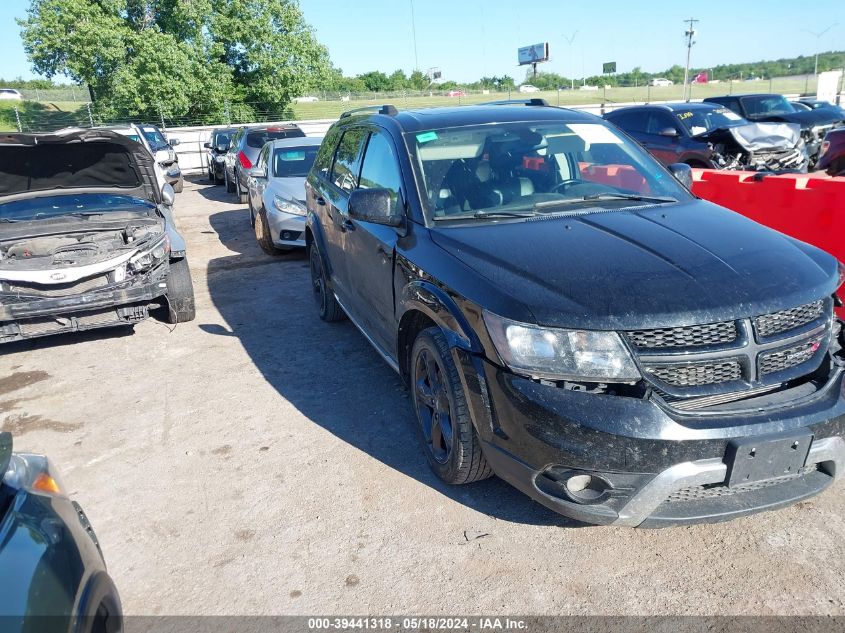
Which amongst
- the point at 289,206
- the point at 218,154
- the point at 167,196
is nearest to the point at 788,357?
the point at 167,196

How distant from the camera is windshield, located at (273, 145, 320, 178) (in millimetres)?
9875

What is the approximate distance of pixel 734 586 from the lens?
9.00ft

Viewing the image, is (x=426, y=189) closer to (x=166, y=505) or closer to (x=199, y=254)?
(x=166, y=505)

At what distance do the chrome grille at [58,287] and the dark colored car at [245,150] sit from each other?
27.2ft

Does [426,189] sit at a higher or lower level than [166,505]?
higher

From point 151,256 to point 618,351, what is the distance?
4557 mm

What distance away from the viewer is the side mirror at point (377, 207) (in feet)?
12.2

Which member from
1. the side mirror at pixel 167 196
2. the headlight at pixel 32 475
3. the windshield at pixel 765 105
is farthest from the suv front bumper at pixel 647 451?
the windshield at pixel 765 105

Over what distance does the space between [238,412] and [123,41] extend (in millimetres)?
38467

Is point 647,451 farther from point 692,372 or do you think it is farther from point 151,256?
point 151,256

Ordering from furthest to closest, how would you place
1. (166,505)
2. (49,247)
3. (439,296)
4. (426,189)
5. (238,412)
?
(49,247), (238,412), (426,189), (166,505), (439,296)

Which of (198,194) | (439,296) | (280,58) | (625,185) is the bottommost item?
(198,194)

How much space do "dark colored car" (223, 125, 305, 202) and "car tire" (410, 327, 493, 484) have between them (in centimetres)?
1097

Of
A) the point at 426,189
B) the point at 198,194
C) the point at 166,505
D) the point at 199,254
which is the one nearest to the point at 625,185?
the point at 426,189
